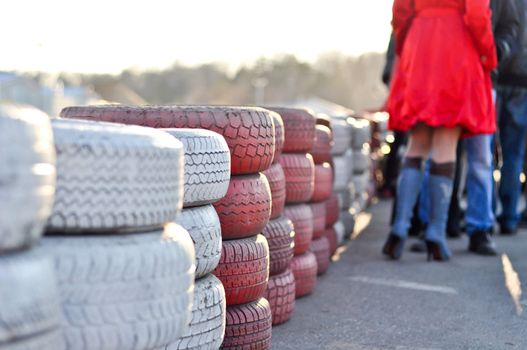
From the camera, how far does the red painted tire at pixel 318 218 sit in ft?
18.0

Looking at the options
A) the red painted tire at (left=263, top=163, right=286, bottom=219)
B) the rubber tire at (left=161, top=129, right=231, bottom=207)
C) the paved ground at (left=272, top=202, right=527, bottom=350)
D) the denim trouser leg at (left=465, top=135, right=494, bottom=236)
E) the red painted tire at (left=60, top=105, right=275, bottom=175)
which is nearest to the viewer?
the rubber tire at (left=161, top=129, right=231, bottom=207)

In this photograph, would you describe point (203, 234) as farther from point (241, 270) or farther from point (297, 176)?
point (297, 176)

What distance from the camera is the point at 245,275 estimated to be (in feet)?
12.4

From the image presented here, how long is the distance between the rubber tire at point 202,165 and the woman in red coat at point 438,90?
3.09m

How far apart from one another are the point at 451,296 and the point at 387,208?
609cm

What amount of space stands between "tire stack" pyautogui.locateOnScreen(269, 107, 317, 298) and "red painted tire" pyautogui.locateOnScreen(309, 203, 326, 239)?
1.30ft

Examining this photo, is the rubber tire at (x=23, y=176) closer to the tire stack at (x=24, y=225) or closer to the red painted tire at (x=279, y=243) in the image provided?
the tire stack at (x=24, y=225)

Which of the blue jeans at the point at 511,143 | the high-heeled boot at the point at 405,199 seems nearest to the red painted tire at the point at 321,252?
the high-heeled boot at the point at 405,199

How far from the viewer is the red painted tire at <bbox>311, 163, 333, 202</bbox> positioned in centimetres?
548

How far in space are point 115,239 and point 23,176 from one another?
1.67 ft

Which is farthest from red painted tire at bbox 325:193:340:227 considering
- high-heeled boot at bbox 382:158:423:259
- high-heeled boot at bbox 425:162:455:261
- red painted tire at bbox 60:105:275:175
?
red painted tire at bbox 60:105:275:175

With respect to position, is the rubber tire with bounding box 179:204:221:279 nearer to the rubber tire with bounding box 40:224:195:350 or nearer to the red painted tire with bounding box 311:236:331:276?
the rubber tire with bounding box 40:224:195:350

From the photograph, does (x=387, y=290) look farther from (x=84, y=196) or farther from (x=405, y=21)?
(x=84, y=196)

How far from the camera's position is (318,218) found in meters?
5.52
